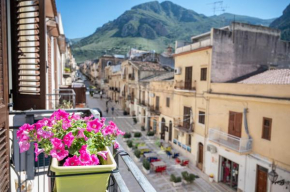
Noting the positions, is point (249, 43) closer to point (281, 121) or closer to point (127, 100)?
point (281, 121)

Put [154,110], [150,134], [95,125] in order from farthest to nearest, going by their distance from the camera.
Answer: [154,110], [150,134], [95,125]

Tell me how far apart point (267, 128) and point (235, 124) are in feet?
6.86

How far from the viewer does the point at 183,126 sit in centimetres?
1838

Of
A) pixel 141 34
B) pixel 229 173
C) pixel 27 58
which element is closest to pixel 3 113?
pixel 27 58

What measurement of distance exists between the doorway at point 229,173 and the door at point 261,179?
4.67 ft

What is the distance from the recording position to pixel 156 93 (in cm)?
2412

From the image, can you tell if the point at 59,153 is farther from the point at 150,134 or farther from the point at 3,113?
the point at 150,134

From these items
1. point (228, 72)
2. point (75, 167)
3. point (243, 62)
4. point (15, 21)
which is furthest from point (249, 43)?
point (75, 167)

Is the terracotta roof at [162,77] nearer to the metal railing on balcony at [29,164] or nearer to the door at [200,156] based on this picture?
the door at [200,156]

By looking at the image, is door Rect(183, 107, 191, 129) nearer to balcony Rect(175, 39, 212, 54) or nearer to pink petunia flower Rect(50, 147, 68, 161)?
balcony Rect(175, 39, 212, 54)

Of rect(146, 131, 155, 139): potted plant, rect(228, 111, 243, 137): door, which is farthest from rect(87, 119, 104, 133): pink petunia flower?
rect(146, 131, 155, 139): potted plant

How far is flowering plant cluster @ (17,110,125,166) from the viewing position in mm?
1909

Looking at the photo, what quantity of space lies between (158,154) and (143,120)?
35.9 feet

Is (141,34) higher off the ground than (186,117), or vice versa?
(141,34)
